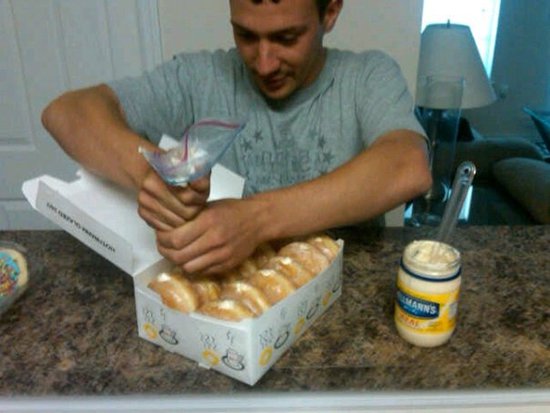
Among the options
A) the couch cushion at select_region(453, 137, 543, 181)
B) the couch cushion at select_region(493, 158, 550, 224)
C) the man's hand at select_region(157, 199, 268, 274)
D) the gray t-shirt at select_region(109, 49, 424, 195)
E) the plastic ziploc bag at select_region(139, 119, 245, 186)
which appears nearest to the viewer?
the plastic ziploc bag at select_region(139, 119, 245, 186)

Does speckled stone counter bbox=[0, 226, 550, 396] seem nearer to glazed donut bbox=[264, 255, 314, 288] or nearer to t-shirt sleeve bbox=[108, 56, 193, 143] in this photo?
glazed donut bbox=[264, 255, 314, 288]

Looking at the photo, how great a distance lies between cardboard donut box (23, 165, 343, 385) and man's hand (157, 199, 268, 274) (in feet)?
0.18

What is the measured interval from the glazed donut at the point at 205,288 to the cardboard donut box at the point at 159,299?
48 millimetres

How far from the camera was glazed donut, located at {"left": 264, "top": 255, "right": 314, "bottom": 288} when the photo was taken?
0.74m

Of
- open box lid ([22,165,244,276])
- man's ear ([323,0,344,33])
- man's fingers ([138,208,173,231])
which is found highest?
man's ear ([323,0,344,33])

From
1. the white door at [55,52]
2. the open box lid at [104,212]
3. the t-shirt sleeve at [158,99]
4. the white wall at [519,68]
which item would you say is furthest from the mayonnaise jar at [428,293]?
the white wall at [519,68]

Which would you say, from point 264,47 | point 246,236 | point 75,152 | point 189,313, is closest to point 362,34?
point 264,47

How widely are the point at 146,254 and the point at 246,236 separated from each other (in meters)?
0.15

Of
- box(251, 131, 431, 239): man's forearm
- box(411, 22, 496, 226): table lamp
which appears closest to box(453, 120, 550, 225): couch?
box(411, 22, 496, 226): table lamp

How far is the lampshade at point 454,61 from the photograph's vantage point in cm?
226

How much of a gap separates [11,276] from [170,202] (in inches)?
13.4

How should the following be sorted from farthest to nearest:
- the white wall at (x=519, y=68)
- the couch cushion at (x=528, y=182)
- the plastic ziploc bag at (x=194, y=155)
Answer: the white wall at (x=519, y=68), the couch cushion at (x=528, y=182), the plastic ziploc bag at (x=194, y=155)

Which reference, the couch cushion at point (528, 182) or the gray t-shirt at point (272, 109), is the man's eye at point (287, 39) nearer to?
the gray t-shirt at point (272, 109)

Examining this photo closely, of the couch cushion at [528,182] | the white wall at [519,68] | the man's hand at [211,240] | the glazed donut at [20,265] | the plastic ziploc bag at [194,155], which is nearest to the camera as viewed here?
the plastic ziploc bag at [194,155]
